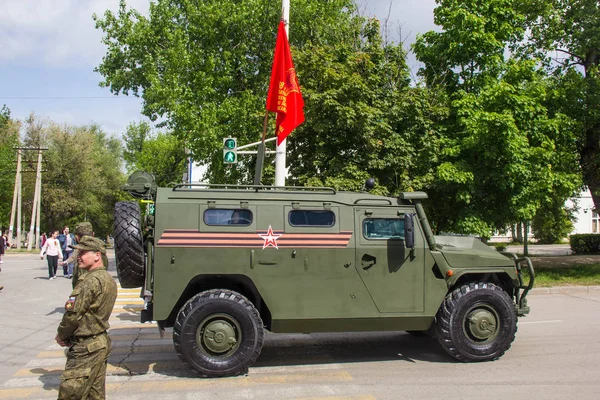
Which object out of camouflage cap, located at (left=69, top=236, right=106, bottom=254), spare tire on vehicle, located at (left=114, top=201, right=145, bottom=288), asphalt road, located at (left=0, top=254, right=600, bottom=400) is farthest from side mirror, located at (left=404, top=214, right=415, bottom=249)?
camouflage cap, located at (left=69, top=236, right=106, bottom=254)

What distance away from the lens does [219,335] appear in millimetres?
6777

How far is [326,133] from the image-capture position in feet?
50.7

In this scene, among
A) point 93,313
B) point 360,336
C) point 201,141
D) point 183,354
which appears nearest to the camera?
point 93,313

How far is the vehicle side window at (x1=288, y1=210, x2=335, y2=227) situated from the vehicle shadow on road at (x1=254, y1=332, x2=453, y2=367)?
6.48ft

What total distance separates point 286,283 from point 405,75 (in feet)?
38.6

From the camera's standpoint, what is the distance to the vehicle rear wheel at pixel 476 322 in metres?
7.36

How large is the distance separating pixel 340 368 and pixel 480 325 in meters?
2.01

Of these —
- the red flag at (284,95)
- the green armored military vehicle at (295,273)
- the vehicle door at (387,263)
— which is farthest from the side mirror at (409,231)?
the red flag at (284,95)

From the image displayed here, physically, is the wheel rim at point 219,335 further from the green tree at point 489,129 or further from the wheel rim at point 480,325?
the green tree at point 489,129

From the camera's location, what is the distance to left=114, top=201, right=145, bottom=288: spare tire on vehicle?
675 cm

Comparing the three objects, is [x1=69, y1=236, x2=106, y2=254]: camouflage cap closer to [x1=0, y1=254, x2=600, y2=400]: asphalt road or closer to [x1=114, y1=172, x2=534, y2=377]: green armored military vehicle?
→ [x1=114, y1=172, x2=534, y2=377]: green armored military vehicle

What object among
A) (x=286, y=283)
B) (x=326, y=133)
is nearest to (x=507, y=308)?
(x=286, y=283)

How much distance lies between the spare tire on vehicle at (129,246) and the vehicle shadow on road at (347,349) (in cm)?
215

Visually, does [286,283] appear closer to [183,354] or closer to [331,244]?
[331,244]
